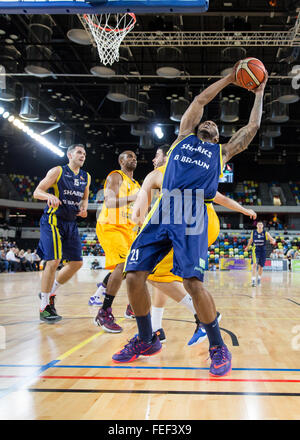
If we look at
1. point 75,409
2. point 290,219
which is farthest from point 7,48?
point 290,219

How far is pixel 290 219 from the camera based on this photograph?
33.8 m

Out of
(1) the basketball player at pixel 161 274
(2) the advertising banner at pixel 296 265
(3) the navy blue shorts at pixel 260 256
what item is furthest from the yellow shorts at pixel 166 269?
(2) the advertising banner at pixel 296 265

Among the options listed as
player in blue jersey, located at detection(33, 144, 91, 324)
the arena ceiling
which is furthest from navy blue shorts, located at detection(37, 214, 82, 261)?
the arena ceiling

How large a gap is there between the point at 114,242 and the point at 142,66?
38.6 ft

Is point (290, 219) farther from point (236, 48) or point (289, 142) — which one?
point (236, 48)

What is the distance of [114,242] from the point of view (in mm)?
4102

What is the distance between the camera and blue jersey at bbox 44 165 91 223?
14.5ft

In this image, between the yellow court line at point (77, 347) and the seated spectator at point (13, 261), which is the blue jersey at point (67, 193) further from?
the seated spectator at point (13, 261)

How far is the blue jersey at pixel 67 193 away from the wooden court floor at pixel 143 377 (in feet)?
4.17

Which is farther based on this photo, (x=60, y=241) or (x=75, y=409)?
(x=60, y=241)

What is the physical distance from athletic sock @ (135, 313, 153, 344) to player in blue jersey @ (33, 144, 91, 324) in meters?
1.82

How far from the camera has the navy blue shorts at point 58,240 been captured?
4223mm
